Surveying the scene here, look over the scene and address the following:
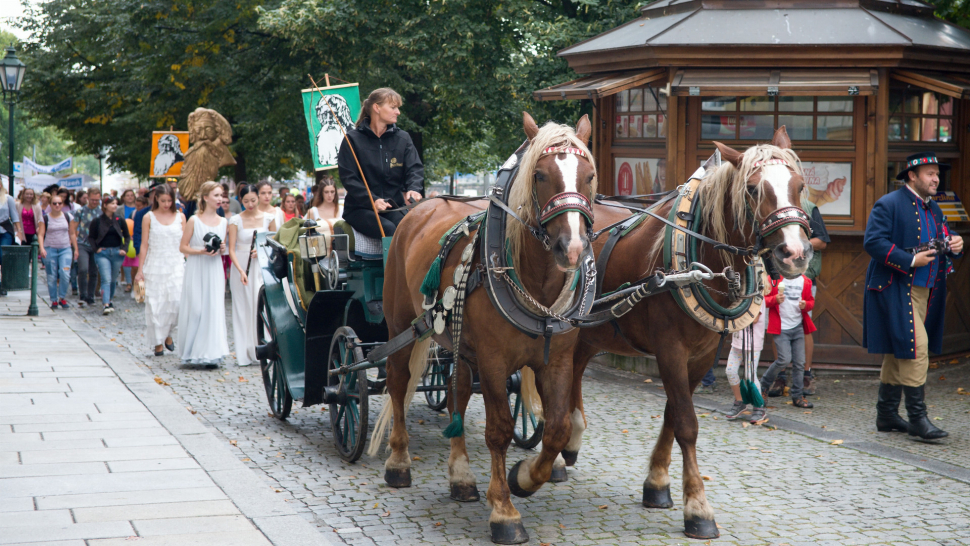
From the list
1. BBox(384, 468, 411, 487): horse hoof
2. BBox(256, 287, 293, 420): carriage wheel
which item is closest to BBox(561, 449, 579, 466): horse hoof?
BBox(384, 468, 411, 487): horse hoof

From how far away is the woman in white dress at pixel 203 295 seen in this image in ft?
34.2

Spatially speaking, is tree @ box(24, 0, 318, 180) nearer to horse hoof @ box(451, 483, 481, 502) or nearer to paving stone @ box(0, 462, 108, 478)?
paving stone @ box(0, 462, 108, 478)

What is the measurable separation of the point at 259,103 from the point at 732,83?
13164 mm

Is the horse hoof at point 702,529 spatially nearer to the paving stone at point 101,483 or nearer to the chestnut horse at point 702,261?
the chestnut horse at point 702,261

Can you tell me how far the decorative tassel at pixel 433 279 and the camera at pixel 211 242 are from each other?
5686 millimetres

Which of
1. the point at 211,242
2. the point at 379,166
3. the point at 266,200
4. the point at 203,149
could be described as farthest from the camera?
the point at 203,149

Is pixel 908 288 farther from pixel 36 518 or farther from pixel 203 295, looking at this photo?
pixel 203 295

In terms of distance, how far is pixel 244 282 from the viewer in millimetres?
10570

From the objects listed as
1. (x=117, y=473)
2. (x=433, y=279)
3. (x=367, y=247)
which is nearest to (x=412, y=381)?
(x=433, y=279)

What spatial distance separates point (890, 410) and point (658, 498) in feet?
9.90

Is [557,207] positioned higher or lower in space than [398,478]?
higher

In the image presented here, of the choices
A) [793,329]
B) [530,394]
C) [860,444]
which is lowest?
[860,444]

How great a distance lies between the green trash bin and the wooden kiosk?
31.0 feet

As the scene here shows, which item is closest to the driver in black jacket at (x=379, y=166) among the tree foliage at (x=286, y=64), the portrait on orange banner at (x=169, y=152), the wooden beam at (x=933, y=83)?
the wooden beam at (x=933, y=83)
